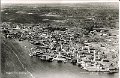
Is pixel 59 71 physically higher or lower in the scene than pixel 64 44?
lower

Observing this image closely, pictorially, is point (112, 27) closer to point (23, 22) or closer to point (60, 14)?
point (60, 14)

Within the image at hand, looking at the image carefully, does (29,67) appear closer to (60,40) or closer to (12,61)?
(12,61)

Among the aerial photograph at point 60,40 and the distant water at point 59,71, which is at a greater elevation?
the aerial photograph at point 60,40

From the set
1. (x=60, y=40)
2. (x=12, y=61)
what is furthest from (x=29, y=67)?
(x=60, y=40)

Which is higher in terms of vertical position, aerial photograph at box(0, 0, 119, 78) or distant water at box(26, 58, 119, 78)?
aerial photograph at box(0, 0, 119, 78)

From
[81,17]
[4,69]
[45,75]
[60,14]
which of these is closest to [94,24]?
[81,17]

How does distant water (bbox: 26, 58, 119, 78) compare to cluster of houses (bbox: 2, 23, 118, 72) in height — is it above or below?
below
